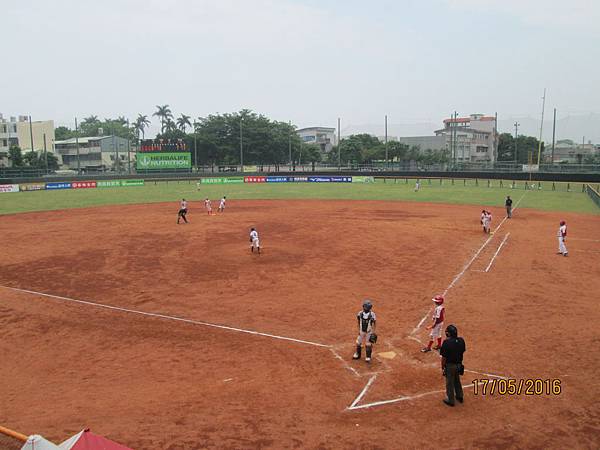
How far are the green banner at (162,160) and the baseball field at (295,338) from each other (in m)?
52.6

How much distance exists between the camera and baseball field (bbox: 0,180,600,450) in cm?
886

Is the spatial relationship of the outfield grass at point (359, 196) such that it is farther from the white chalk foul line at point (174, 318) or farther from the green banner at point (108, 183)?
the white chalk foul line at point (174, 318)

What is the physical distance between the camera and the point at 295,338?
13.3 metres

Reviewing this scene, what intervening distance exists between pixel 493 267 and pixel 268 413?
15523 millimetres

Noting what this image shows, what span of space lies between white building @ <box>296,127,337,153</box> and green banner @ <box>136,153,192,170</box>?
84779mm

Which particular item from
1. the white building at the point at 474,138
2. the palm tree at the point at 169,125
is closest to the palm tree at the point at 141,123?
the palm tree at the point at 169,125

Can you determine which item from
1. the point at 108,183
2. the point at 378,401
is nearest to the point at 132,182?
the point at 108,183

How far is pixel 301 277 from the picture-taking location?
19922 millimetres

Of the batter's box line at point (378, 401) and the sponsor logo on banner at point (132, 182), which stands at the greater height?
the sponsor logo on banner at point (132, 182)

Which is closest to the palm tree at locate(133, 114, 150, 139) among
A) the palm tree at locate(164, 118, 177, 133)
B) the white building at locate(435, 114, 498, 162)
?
the palm tree at locate(164, 118, 177, 133)

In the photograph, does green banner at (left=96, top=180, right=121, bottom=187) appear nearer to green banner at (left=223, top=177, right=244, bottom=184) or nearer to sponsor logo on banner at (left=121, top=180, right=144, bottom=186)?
sponsor logo on banner at (left=121, top=180, right=144, bottom=186)
